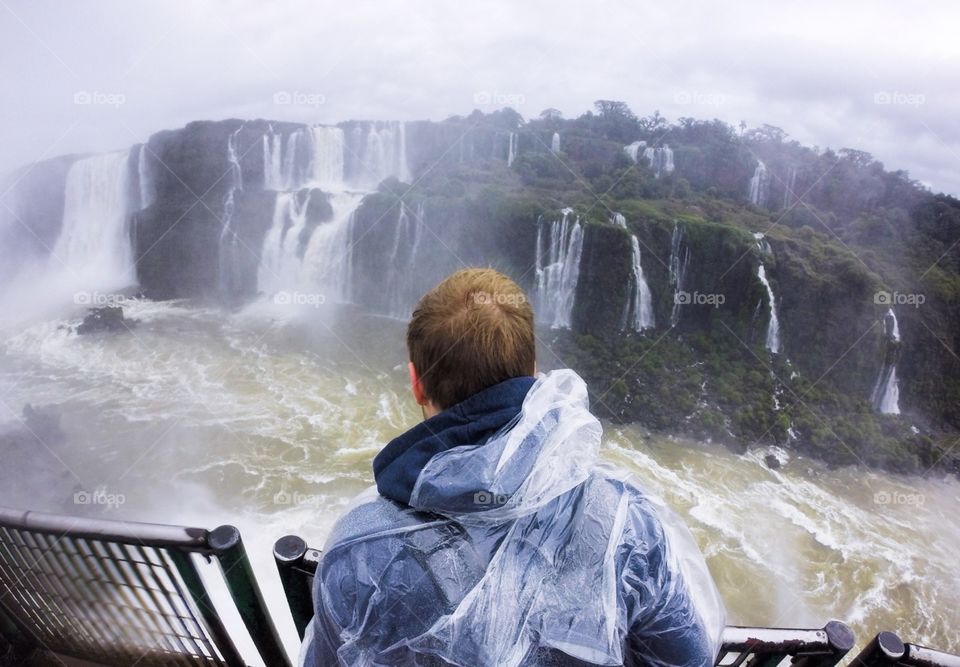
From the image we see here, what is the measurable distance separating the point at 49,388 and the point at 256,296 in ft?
26.4

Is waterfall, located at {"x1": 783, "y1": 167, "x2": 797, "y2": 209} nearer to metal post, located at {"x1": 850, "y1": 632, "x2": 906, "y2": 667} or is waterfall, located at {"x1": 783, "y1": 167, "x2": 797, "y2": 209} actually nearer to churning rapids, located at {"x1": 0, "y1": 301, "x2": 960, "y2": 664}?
churning rapids, located at {"x1": 0, "y1": 301, "x2": 960, "y2": 664}

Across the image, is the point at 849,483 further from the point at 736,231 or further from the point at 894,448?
the point at 736,231

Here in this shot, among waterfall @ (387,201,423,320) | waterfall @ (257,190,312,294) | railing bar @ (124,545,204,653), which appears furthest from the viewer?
waterfall @ (257,190,312,294)

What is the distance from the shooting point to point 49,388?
1344 centimetres

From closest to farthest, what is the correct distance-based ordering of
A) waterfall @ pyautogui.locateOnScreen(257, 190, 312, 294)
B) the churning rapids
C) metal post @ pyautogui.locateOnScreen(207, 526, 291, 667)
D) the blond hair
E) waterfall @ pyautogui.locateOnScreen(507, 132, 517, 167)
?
1. the blond hair
2. metal post @ pyautogui.locateOnScreen(207, 526, 291, 667)
3. the churning rapids
4. waterfall @ pyautogui.locateOnScreen(257, 190, 312, 294)
5. waterfall @ pyautogui.locateOnScreen(507, 132, 517, 167)

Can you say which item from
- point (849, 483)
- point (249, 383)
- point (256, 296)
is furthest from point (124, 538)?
point (256, 296)

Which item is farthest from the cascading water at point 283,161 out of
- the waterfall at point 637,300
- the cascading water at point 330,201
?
the waterfall at point 637,300

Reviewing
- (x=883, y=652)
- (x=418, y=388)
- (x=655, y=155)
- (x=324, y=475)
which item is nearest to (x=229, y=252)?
(x=324, y=475)

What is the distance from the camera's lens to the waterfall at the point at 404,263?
18.0m

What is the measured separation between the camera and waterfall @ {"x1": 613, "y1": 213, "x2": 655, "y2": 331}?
1634 cm

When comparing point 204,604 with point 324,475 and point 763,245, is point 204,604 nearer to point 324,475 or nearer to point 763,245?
point 324,475

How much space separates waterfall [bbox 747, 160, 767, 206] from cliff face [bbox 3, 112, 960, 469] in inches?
2.6

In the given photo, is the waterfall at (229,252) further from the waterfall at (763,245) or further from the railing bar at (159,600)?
the railing bar at (159,600)

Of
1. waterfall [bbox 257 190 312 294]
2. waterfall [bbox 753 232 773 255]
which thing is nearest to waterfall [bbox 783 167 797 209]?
waterfall [bbox 753 232 773 255]
